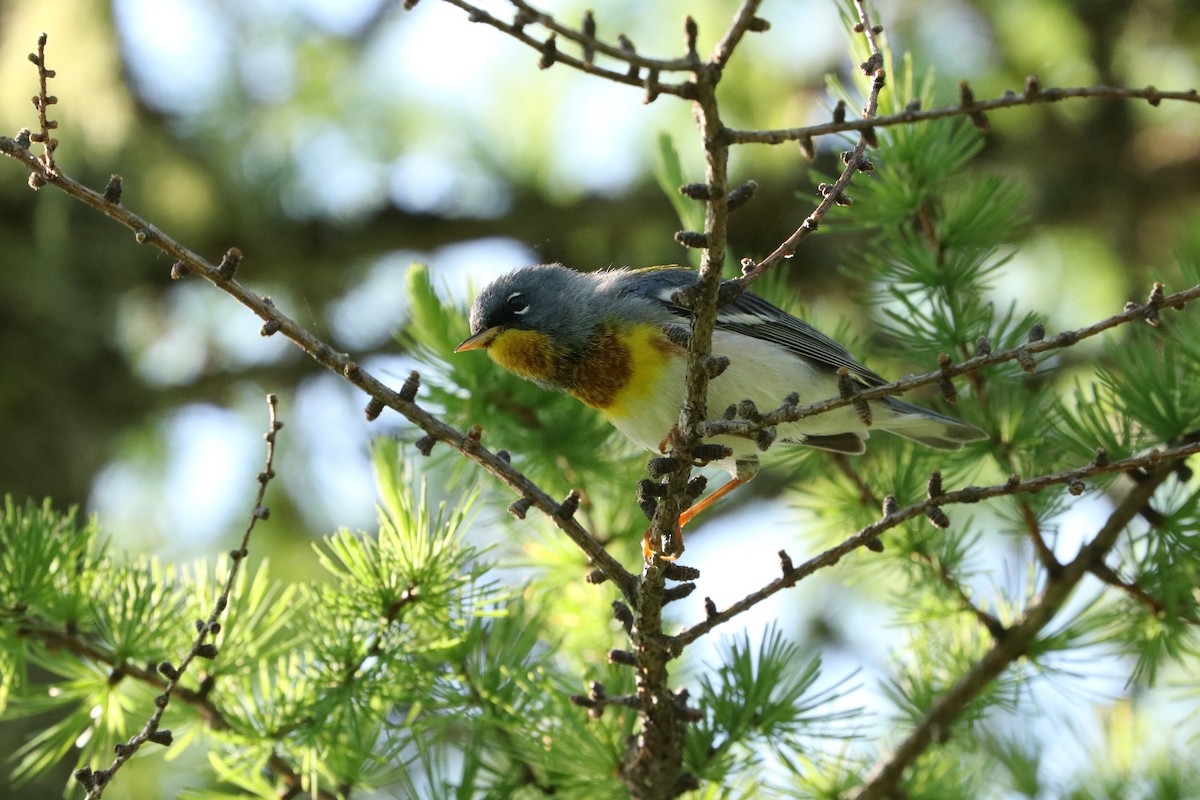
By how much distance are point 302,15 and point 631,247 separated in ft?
6.90

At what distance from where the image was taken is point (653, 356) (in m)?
3.08

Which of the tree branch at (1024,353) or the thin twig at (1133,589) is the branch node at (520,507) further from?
the thin twig at (1133,589)

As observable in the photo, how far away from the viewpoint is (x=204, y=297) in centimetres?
580

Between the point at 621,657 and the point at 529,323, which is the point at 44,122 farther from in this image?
the point at 529,323

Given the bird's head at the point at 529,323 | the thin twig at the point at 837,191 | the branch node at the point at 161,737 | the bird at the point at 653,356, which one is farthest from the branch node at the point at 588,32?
the bird's head at the point at 529,323

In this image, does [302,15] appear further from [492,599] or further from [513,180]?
[492,599]

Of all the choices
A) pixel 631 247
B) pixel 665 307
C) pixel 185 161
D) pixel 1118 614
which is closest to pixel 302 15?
pixel 185 161

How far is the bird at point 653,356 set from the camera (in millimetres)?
3090

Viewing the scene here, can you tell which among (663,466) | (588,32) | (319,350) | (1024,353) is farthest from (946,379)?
(319,350)

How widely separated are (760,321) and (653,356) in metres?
0.44

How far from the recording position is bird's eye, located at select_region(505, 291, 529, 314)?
Answer: 3.30 metres

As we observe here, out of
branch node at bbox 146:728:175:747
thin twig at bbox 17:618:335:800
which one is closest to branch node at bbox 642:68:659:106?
branch node at bbox 146:728:175:747

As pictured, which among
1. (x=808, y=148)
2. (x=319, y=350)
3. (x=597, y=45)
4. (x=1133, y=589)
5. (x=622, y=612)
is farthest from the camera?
(x=1133, y=589)

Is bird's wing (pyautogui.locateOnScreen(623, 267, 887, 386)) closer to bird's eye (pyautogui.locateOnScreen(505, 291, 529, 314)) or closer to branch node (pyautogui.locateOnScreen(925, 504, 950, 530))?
bird's eye (pyautogui.locateOnScreen(505, 291, 529, 314))
